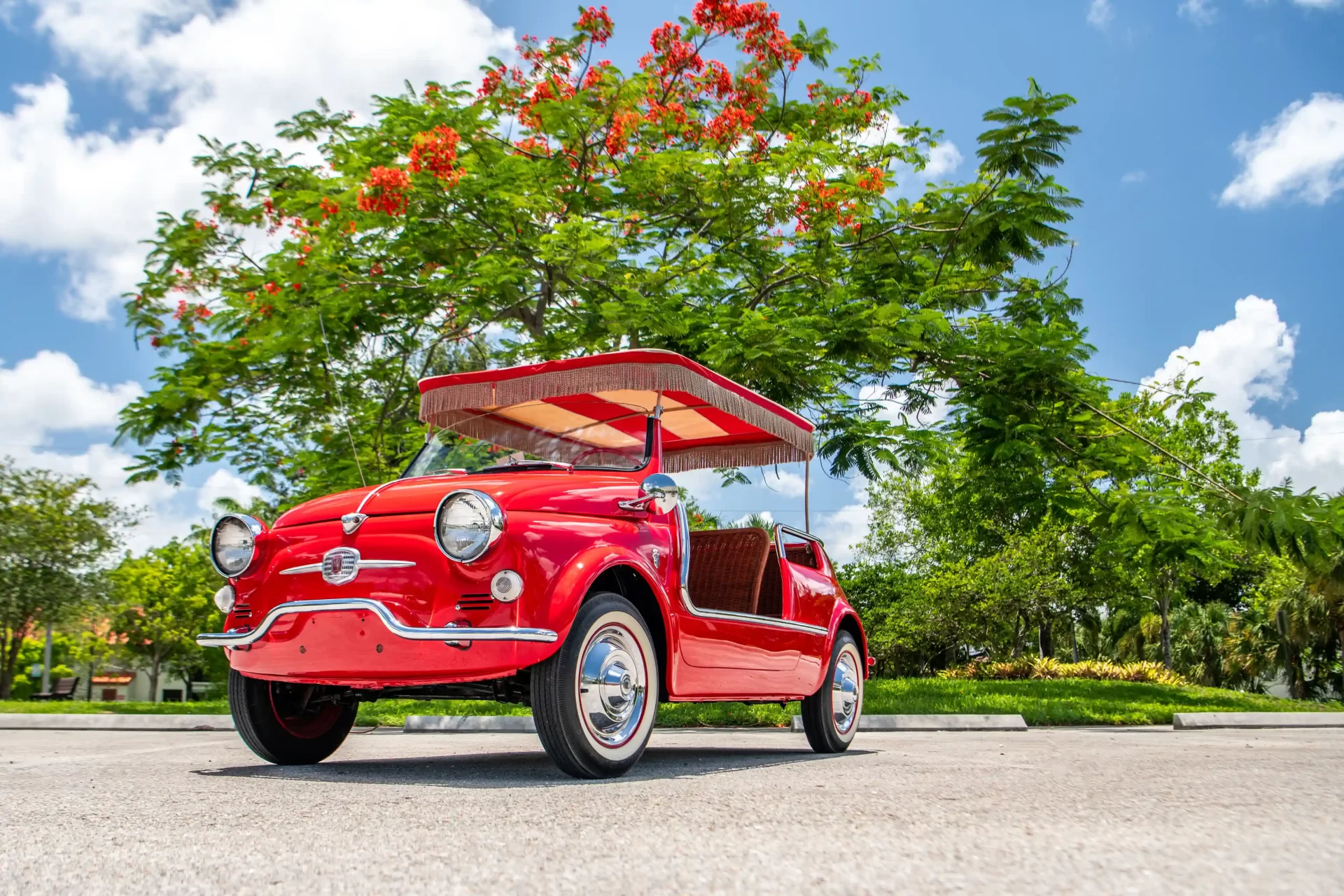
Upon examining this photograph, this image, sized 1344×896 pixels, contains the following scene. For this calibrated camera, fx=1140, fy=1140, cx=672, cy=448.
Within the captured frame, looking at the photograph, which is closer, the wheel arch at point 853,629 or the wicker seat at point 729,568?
the wicker seat at point 729,568

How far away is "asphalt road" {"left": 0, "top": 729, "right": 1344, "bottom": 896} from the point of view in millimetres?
2637

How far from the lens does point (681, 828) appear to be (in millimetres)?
3369

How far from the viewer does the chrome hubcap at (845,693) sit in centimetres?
766

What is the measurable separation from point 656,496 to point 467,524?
3.76 feet

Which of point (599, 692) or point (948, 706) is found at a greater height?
point (599, 692)

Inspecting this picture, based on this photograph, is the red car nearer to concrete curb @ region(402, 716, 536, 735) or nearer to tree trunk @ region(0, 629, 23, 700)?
concrete curb @ region(402, 716, 536, 735)

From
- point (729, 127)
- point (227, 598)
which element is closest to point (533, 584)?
point (227, 598)

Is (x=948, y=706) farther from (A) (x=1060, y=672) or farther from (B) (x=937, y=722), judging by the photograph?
(A) (x=1060, y=672)

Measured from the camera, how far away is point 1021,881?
258 centimetres

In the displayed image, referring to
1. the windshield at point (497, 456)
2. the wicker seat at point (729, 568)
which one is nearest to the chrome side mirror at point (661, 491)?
the windshield at point (497, 456)

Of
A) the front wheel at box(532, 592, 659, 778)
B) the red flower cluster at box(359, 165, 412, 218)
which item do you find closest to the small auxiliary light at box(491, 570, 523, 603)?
the front wheel at box(532, 592, 659, 778)

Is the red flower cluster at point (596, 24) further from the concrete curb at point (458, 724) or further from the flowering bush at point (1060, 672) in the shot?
the flowering bush at point (1060, 672)

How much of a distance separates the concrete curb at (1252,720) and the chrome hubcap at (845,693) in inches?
228

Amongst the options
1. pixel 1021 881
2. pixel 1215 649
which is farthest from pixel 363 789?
pixel 1215 649
